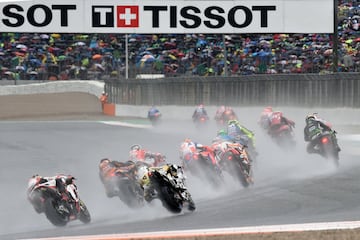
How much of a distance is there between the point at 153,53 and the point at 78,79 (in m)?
3.95

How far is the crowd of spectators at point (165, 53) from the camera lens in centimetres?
3978

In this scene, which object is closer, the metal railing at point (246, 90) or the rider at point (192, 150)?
the rider at point (192, 150)

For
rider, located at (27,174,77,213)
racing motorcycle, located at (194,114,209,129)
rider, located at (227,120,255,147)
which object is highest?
rider, located at (227,120,255,147)

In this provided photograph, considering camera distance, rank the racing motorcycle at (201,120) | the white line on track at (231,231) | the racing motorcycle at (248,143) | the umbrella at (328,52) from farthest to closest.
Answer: the umbrella at (328,52)
the racing motorcycle at (201,120)
the racing motorcycle at (248,143)
the white line on track at (231,231)

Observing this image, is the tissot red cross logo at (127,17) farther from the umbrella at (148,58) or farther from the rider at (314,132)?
the rider at (314,132)

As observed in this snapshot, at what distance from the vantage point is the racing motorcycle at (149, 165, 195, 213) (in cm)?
1008

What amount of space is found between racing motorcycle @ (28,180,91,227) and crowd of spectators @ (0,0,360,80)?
2919 cm

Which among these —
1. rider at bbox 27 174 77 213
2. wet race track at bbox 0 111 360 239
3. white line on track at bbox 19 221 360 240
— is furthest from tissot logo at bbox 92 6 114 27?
white line on track at bbox 19 221 360 240

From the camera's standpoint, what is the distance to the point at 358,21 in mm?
42031

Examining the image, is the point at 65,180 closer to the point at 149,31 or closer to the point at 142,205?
the point at 142,205

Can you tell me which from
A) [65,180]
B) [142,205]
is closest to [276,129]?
[142,205]

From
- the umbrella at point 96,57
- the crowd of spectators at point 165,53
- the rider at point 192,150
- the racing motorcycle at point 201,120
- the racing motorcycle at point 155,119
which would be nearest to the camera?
the rider at point 192,150

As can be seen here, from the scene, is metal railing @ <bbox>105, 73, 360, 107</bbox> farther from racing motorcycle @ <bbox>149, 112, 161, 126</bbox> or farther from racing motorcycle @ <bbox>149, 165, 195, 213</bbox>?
racing motorcycle @ <bbox>149, 165, 195, 213</bbox>

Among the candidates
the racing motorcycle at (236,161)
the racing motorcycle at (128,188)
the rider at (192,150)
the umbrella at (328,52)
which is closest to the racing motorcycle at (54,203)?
the racing motorcycle at (128,188)
